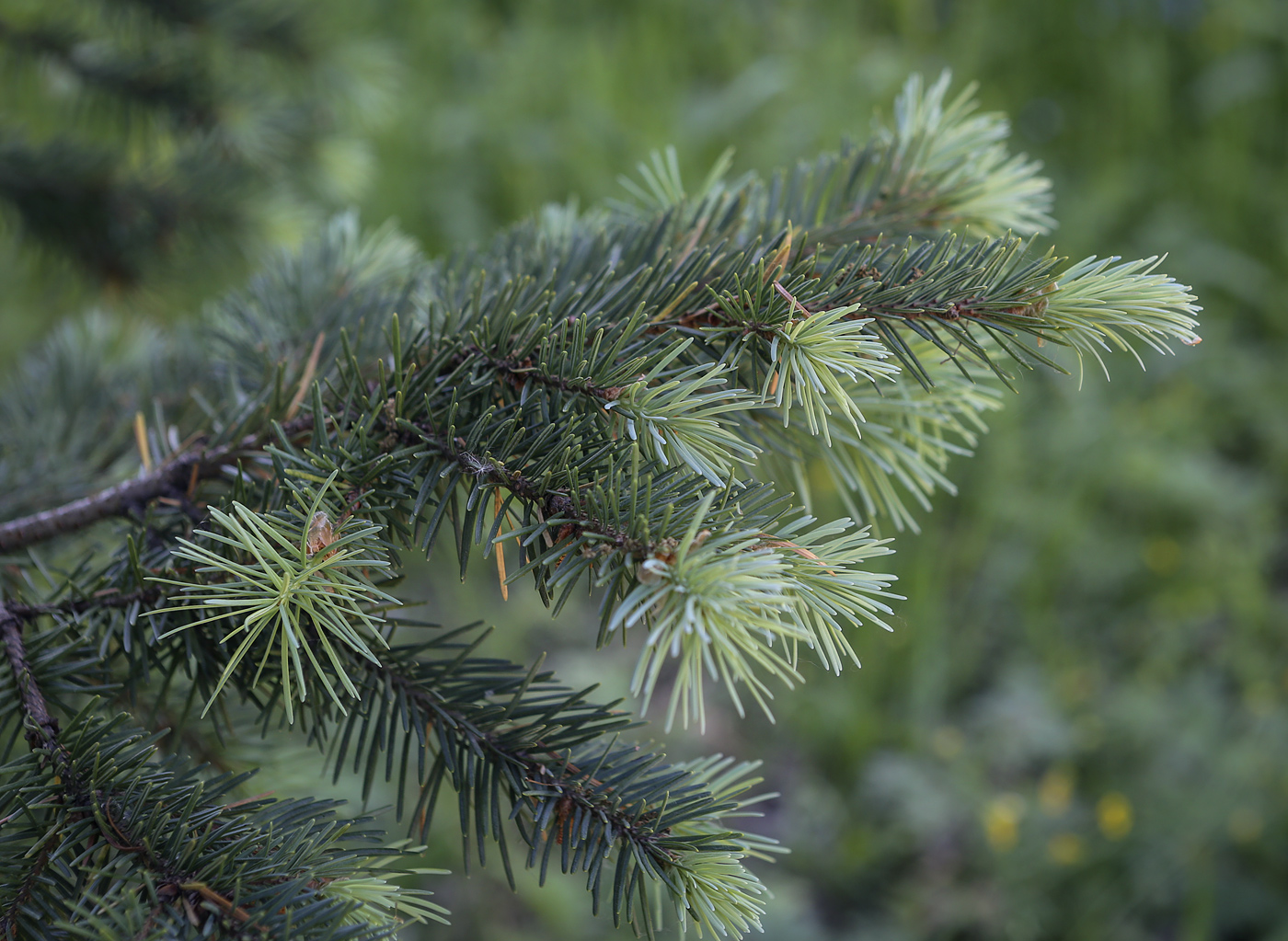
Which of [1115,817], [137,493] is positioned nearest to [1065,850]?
[1115,817]

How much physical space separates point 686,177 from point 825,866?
1.66 metres

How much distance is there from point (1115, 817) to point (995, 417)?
834 mm

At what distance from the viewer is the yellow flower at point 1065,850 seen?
142 cm

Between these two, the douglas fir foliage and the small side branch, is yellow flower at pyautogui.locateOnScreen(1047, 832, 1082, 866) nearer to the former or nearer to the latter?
the douglas fir foliage

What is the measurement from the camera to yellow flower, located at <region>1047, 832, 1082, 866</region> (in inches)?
56.0

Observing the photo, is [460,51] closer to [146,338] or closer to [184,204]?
[184,204]

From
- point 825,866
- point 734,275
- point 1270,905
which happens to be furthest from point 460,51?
point 1270,905

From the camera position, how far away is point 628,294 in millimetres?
490

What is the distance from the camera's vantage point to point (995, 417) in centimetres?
191

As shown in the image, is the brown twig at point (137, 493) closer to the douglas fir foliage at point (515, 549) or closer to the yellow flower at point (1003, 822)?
the douglas fir foliage at point (515, 549)

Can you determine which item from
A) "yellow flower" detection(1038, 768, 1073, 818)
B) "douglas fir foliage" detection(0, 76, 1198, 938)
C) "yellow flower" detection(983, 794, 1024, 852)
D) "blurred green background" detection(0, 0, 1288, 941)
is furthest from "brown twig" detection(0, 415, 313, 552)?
"yellow flower" detection(1038, 768, 1073, 818)

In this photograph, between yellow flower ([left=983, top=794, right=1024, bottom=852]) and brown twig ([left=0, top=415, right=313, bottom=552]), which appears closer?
brown twig ([left=0, top=415, right=313, bottom=552])

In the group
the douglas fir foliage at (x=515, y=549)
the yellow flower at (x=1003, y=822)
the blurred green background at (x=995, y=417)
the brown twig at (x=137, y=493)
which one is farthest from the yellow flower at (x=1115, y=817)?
the brown twig at (x=137, y=493)

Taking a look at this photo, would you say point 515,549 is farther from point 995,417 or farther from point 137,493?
point 995,417
